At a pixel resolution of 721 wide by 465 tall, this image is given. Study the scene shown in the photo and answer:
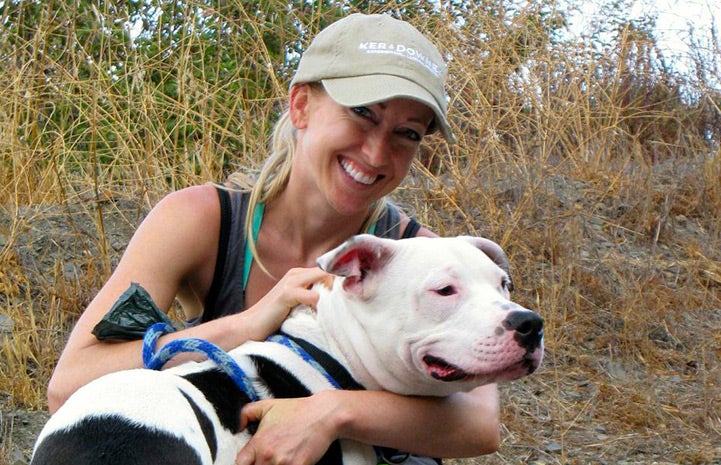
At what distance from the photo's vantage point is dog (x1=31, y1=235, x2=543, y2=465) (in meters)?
1.92

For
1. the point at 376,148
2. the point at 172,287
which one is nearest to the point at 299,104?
the point at 376,148

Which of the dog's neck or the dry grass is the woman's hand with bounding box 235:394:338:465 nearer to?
the dog's neck

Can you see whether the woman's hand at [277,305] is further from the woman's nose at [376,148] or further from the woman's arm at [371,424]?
the woman's nose at [376,148]

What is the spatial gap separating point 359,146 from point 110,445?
120 centimetres

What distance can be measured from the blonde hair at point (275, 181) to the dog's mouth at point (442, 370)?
29.0 inches

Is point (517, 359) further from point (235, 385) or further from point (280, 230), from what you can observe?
point (280, 230)

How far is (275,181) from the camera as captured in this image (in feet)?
9.62

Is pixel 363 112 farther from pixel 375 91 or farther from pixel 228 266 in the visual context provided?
pixel 228 266

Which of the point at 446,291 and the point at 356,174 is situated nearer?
the point at 446,291

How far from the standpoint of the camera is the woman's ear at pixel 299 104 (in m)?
2.87

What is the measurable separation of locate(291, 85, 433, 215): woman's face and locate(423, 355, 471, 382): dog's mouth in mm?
653

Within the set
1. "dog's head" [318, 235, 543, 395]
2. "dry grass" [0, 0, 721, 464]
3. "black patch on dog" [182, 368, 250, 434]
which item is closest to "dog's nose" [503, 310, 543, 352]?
"dog's head" [318, 235, 543, 395]

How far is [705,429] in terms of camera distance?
4012mm

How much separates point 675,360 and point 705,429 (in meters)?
0.62
